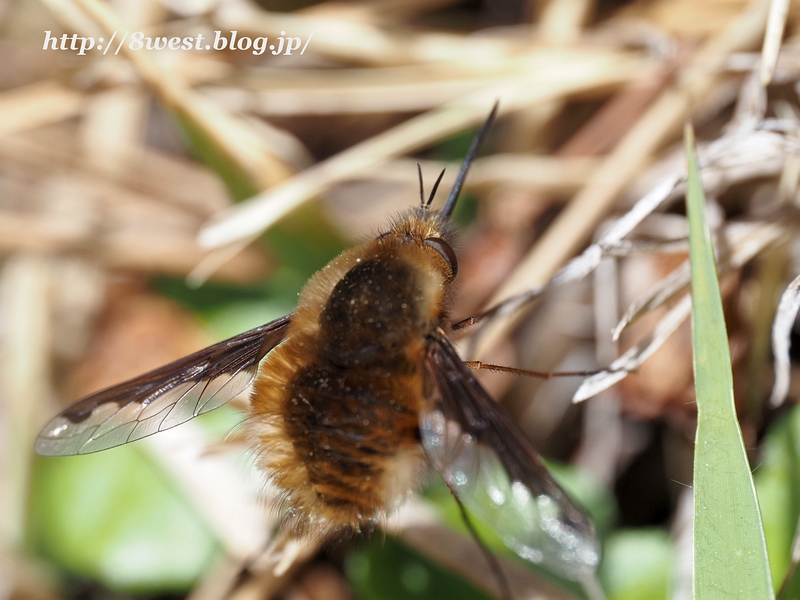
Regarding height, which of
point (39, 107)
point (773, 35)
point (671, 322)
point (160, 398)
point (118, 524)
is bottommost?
point (118, 524)

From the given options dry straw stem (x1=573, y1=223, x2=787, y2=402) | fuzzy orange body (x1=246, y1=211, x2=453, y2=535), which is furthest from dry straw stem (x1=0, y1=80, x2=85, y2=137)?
dry straw stem (x1=573, y1=223, x2=787, y2=402)

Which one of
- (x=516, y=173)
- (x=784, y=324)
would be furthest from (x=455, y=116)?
(x=784, y=324)

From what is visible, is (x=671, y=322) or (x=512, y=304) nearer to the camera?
(x=671, y=322)

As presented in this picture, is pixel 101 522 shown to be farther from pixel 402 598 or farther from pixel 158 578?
pixel 402 598

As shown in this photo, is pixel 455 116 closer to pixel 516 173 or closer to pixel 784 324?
pixel 516 173

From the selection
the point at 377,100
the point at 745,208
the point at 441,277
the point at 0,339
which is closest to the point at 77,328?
the point at 0,339

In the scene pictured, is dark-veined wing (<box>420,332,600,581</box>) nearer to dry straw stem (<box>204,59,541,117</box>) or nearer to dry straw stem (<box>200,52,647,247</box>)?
dry straw stem (<box>200,52,647,247</box>)
